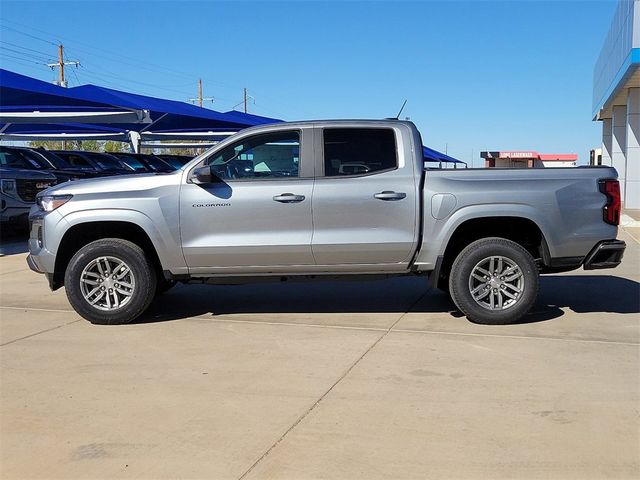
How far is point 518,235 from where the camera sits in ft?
21.6

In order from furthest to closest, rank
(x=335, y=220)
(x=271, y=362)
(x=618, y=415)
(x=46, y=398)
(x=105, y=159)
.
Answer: (x=105, y=159) < (x=335, y=220) < (x=271, y=362) < (x=46, y=398) < (x=618, y=415)

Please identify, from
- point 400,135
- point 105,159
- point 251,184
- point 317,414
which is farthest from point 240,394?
point 105,159

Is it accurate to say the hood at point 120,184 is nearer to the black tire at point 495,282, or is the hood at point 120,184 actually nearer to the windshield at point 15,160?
the black tire at point 495,282

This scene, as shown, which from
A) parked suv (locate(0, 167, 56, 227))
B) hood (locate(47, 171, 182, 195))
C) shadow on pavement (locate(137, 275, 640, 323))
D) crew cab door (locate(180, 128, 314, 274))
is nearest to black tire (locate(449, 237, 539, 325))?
shadow on pavement (locate(137, 275, 640, 323))

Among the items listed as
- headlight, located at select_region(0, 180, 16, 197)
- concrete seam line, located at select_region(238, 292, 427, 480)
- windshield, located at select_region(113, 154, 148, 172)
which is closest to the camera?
concrete seam line, located at select_region(238, 292, 427, 480)

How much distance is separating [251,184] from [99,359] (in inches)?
83.1

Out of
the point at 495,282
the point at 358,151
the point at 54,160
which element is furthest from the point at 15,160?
the point at 495,282

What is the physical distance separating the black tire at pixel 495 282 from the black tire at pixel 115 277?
298 cm

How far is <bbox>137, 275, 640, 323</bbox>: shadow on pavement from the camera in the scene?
701cm

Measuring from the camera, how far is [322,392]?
4547 mm

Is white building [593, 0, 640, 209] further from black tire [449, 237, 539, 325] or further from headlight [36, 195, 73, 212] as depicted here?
headlight [36, 195, 73, 212]

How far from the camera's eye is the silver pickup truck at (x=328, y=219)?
20.1ft

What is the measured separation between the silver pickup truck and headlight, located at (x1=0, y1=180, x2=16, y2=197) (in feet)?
22.9

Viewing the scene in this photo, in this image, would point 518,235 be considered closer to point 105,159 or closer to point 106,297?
point 106,297
